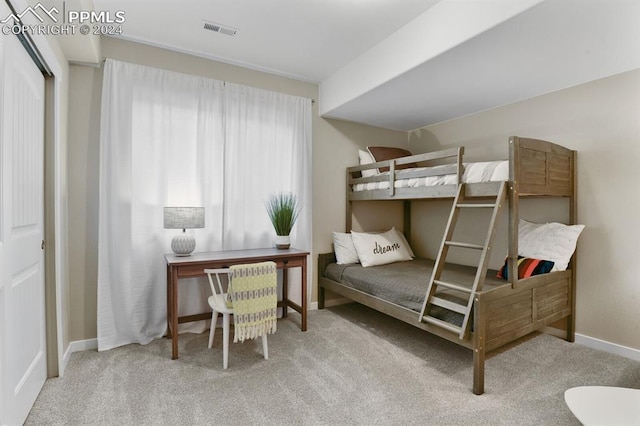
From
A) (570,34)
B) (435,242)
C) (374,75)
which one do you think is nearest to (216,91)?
(374,75)

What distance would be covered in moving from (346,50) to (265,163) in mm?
1325

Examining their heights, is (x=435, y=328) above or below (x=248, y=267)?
below

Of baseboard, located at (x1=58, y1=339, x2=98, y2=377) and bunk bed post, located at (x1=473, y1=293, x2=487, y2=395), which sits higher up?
bunk bed post, located at (x1=473, y1=293, x2=487, y2=395)

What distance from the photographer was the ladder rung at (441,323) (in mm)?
2125

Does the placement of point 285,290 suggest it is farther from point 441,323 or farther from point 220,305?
point 441,323

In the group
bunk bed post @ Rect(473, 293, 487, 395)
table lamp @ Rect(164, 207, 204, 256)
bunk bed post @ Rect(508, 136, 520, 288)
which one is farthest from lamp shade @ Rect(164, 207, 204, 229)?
bunk bed post @ Rect(508, 136, 520, 288)

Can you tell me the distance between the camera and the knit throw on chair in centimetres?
227

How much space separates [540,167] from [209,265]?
273 cm

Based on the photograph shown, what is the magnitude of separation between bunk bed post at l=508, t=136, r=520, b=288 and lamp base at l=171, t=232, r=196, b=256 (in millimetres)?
2519

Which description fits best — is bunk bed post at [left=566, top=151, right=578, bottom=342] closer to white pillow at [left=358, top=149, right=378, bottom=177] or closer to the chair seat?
white pillow at [left=358, top=149, right=378, bottom=177]

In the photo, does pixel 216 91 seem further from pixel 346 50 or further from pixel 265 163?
pixel 346 50

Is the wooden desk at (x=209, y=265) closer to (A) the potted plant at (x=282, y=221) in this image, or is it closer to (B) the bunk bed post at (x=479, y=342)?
(A) the potted plant at (x=282, y=221)

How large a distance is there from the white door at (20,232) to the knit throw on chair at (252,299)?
1.14m

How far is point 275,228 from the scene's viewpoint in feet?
10.4
